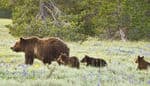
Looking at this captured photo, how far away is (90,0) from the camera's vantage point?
118ft

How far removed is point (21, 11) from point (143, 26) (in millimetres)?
8779

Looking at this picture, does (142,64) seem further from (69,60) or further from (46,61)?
(46,61)

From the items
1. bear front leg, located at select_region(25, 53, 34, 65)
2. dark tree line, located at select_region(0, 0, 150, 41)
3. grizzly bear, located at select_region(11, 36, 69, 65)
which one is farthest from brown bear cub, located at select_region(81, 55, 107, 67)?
dark tree line, located at select_region(0, 0, 150, 41)

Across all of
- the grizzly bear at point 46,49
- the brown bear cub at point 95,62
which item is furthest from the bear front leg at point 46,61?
the brown bear cub at point 95,62

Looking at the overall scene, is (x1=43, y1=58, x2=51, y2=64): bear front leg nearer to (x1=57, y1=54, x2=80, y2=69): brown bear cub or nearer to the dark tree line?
(x1=57, y1=54, x2=80, y2=69): brown bear cub

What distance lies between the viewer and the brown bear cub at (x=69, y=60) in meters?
13.4

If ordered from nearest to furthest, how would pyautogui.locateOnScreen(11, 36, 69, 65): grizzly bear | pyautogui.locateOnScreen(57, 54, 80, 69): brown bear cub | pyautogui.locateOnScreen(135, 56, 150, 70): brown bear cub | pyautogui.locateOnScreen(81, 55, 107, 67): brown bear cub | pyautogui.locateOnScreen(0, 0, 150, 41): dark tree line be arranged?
1. pyautogui.locateOnScreen(57, 54, 80, 69): brown bear cub
2. pyautogui.locateOnScreen(135, 56, 150, 70): brown bear cub
3. pyautogui.locateOnScreen(81, 55, 107, 67): brown bear cub
4. pyautogui.locateOnScreen(11, 36, 69, 65): grizzly bear
5. pyautogui.locateOnScreen(0, 0, 150, 41): dark tree line

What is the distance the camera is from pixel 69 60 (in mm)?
13570

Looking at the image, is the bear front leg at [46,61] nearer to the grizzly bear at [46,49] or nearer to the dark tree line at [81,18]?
the grizzly bear at [46,49]

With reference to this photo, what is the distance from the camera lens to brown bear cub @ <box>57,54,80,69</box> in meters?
13.4

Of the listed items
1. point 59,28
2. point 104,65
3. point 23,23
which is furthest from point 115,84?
point 23,23

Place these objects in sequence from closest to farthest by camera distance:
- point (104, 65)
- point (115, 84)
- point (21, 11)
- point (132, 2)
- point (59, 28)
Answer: point (115, 84), point (104, 65), point (59, 28), point (21, 11), point (132, 2)

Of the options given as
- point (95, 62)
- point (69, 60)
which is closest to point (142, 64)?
point (95, 62)

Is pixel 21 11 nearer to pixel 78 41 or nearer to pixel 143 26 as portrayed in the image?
pixel 78 41
